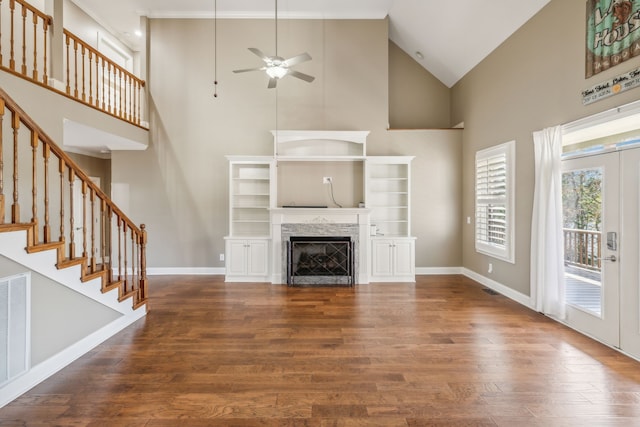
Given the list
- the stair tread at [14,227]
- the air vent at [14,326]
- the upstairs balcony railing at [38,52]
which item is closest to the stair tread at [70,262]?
the air vent at [14,326]

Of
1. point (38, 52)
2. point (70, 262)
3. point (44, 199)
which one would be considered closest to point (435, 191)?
point (70, 262)

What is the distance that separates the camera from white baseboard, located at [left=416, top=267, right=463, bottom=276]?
6473 mm

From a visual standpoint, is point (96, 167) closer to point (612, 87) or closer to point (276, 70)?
point (276, 70)

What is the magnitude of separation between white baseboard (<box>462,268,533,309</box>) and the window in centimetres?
47

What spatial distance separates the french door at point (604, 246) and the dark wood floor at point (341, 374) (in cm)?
27

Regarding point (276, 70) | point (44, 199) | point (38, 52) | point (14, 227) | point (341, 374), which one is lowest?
point (341, 374)

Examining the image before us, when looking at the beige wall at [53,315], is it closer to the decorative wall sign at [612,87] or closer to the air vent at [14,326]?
the air vent at [14,326]

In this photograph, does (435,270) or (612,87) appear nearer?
(612,87)

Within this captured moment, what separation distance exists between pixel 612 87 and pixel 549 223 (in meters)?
1.53

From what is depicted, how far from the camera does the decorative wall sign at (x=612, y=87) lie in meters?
2.89

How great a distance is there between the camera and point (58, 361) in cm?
276

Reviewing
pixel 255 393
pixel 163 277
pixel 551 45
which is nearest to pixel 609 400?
pixel 255 393

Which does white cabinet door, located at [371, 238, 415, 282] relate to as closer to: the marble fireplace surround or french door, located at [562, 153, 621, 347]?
the marble fireplace surround

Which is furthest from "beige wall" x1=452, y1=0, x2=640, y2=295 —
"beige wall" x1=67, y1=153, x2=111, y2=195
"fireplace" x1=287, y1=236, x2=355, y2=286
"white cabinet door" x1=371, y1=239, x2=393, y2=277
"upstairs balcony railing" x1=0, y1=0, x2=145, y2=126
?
"beige wall" x1=67, y1=153, x2=111, y2=195
